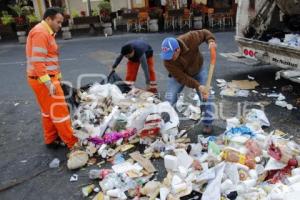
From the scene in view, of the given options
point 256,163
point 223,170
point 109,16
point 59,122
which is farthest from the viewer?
point 109,16

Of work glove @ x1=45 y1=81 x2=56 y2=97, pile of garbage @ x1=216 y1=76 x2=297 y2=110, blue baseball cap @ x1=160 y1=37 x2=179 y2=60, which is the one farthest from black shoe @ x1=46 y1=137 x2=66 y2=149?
pile of garbage @ x1=216 y1=76 x2=297 y2=110

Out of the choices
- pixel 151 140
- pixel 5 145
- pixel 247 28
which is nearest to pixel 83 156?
pixel 151 140

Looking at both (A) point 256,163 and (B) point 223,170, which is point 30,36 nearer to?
(B) point 223,170

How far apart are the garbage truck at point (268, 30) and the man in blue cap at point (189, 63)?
2.08 meters

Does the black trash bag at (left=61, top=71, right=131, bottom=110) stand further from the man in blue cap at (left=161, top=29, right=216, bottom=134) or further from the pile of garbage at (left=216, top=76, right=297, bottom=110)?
the pile of garbage at (left=216, top=76, right=297, bottom=110)

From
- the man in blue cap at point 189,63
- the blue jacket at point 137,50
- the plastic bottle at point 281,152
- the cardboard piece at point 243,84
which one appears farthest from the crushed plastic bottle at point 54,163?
the cardboard piece at point 243,84

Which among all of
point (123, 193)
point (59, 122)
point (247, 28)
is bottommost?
point (123, 193)

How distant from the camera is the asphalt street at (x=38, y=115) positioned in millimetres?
3793

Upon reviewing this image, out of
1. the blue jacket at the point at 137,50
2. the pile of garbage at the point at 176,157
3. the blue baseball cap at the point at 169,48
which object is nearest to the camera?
the pile of garbage at the point at 176,157

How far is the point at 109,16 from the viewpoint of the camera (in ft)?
51.4

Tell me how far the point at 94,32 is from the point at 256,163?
43.3ft

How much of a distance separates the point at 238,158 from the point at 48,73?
2.30 metres

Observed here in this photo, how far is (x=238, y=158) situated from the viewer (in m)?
3.53

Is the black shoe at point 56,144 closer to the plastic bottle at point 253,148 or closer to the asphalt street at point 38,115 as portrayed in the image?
the asphalt street at point 38,115
